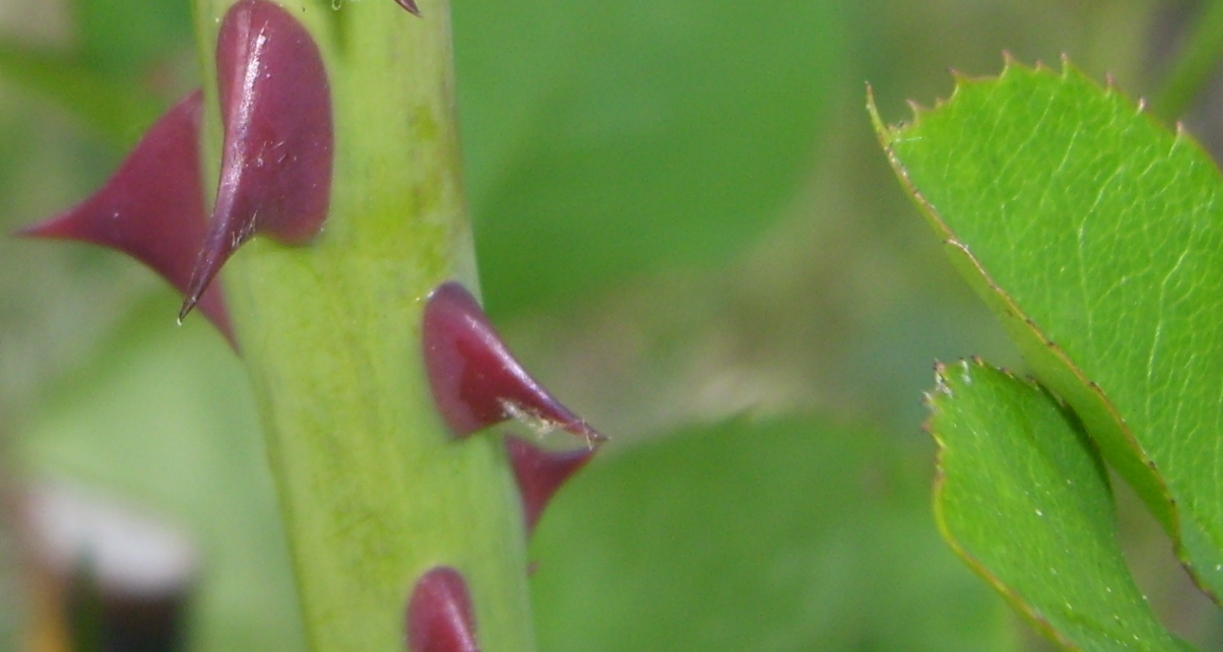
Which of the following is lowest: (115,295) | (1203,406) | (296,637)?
(296,637)

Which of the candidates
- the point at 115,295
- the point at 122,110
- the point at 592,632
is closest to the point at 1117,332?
the point at 592,632

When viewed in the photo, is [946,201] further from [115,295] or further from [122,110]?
[115,295]

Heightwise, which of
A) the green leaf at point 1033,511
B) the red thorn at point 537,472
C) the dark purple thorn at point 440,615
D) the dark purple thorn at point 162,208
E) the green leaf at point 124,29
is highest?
the green leaf at point 124,29

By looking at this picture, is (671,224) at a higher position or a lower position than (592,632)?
higher

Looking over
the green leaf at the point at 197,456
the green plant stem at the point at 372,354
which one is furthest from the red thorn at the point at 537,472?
the green leaf at the point at 197,456

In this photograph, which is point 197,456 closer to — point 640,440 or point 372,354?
point 640,440

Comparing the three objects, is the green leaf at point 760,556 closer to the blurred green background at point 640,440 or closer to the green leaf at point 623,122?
the blurred green background at point 640,440

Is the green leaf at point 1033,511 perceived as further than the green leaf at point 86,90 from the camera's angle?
No

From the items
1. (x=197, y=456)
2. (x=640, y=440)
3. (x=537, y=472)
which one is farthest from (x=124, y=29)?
(x=537, y=472)
